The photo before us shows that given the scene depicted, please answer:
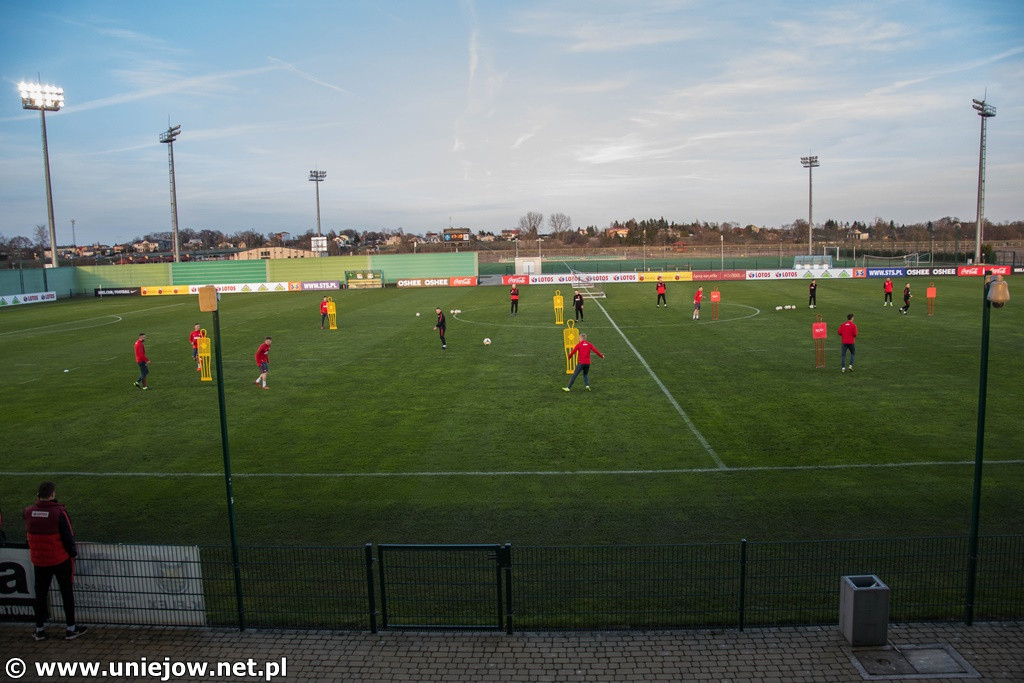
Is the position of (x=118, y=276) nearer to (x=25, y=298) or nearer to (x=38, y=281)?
(x=38, y=281)

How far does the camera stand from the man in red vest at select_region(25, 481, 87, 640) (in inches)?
292

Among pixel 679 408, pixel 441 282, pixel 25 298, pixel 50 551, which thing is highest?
pixel 441 282

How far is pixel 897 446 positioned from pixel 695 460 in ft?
14.2

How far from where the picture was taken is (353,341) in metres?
30.9

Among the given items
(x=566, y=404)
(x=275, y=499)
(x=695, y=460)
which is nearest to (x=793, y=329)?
(x=566, y=404)

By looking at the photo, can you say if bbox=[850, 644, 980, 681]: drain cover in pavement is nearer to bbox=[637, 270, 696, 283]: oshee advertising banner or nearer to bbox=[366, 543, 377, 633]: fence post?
bbox=[366, 543, 377, 633]: fence post

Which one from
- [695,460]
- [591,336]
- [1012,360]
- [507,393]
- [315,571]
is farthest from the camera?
[591,336]

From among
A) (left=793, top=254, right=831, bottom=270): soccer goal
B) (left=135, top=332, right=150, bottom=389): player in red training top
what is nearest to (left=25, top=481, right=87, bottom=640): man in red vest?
(left=135, top=332, right=150, bottom=389): player in red training top

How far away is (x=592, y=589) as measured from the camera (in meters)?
8.67

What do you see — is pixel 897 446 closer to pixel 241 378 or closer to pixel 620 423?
pixel 620 423

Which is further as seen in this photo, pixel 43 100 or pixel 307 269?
pixel 307 269

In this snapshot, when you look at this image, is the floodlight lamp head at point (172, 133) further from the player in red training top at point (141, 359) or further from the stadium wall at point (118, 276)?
the player in red training top at point (141, 359)

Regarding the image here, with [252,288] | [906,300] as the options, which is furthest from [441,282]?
[906,300]

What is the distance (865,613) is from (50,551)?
8.71 meters
